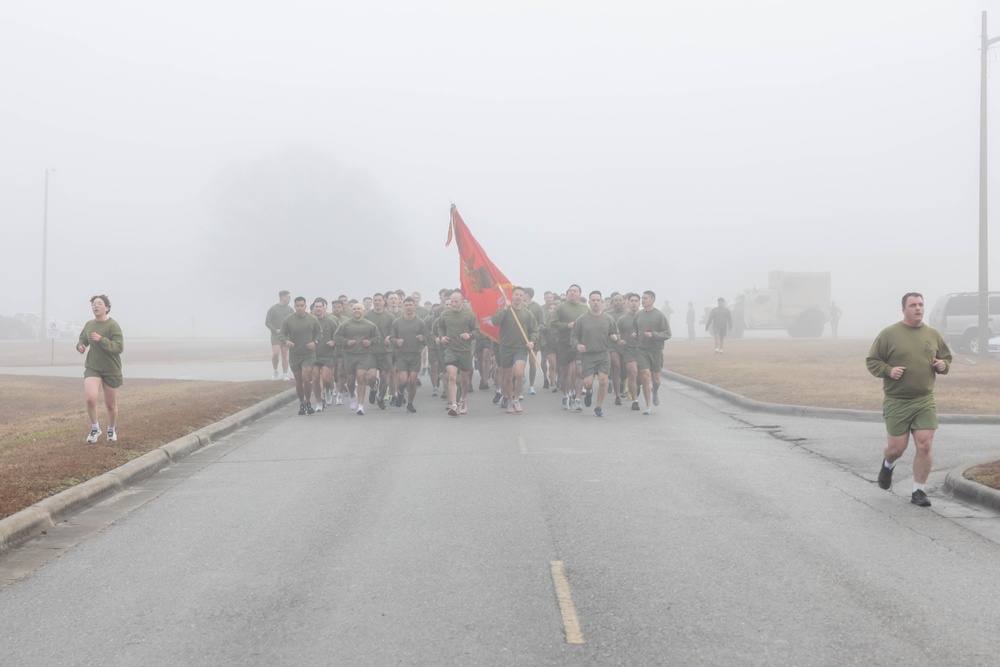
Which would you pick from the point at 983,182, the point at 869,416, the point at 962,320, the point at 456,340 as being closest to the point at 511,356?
the point at 456,340

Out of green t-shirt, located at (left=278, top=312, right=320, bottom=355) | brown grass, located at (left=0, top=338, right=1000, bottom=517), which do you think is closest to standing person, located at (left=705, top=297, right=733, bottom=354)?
brown grass, located at (left=0, top=338, right=1000, bottom=517)

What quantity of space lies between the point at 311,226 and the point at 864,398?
208ft

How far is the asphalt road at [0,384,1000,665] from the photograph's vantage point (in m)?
4.64

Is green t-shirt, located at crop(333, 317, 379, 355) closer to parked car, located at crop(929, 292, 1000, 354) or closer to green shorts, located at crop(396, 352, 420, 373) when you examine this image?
green shorts, located at crop(396, 352, 420, 373)

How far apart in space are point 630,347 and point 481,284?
8.61 feet

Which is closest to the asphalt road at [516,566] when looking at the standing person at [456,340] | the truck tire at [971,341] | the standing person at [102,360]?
the standing person at [102,360]

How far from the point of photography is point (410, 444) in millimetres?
11805

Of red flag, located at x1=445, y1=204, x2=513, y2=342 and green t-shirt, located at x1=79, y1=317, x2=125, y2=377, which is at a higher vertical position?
red flag, located at x1=445, y1=204, x2=513, y2=342

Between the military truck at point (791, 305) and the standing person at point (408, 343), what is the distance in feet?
104

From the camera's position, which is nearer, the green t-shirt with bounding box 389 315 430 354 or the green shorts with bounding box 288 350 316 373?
the green shorts with bounding box 288 350 316 373

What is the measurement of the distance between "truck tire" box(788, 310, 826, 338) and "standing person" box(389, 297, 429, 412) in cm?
3237

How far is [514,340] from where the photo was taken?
50.5 feet

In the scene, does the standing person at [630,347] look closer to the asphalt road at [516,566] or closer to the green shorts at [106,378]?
the asphalt road at [516,566]

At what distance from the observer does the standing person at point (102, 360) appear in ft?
36.6
